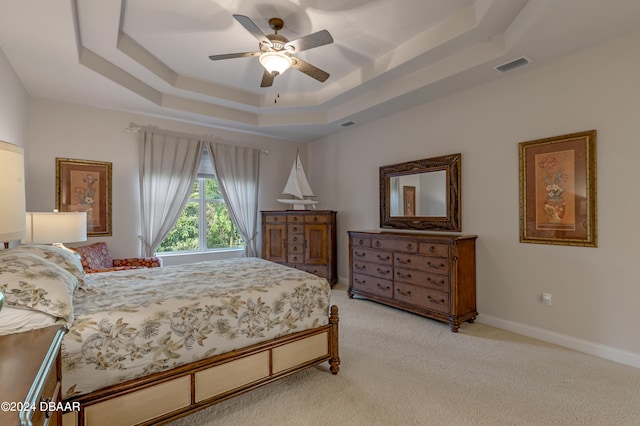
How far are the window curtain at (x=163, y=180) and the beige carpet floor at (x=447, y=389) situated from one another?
123 inches

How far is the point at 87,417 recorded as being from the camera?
5.00 ft

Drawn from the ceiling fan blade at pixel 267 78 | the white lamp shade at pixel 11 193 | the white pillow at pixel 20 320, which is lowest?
the white pillow at pixel 20 320

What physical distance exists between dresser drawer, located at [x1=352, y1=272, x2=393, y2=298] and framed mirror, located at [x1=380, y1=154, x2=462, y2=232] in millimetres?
848

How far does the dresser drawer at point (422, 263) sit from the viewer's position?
341 centimetres

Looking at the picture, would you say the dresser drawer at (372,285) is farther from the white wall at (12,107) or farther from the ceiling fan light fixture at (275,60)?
the white wall at (12,107)

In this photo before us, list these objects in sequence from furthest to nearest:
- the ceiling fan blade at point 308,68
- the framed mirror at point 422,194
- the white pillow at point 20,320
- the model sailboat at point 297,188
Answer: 1. the model sailboat at point 297,188
2. the framed mirror at point 422,194
3. the ceiling fan blade at point 308,68
4. the white pillow at point 20,320

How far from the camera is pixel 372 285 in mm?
4219

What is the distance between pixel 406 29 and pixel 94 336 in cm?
348

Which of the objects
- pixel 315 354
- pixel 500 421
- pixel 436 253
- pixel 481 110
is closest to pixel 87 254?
pixel 315 354

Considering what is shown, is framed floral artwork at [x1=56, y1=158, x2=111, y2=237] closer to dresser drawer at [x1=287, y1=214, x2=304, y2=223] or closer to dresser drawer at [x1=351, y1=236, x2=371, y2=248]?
dresser drawer at [x1=287, y1=214, x2=304, y2=223]

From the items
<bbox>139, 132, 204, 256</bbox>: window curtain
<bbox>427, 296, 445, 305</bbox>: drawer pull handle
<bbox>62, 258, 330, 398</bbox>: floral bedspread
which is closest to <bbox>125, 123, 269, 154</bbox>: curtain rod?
<bbox>139, 132, 204, 256</bbox>: window curtain

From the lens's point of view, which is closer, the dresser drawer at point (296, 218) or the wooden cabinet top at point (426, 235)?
the wooden cabinet top at point (426, 235)

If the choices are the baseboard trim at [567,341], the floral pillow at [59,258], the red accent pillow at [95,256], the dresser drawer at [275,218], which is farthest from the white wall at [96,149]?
the baseboard trim at [567,341]

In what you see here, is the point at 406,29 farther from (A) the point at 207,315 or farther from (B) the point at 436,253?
(A) the point at 207,315
